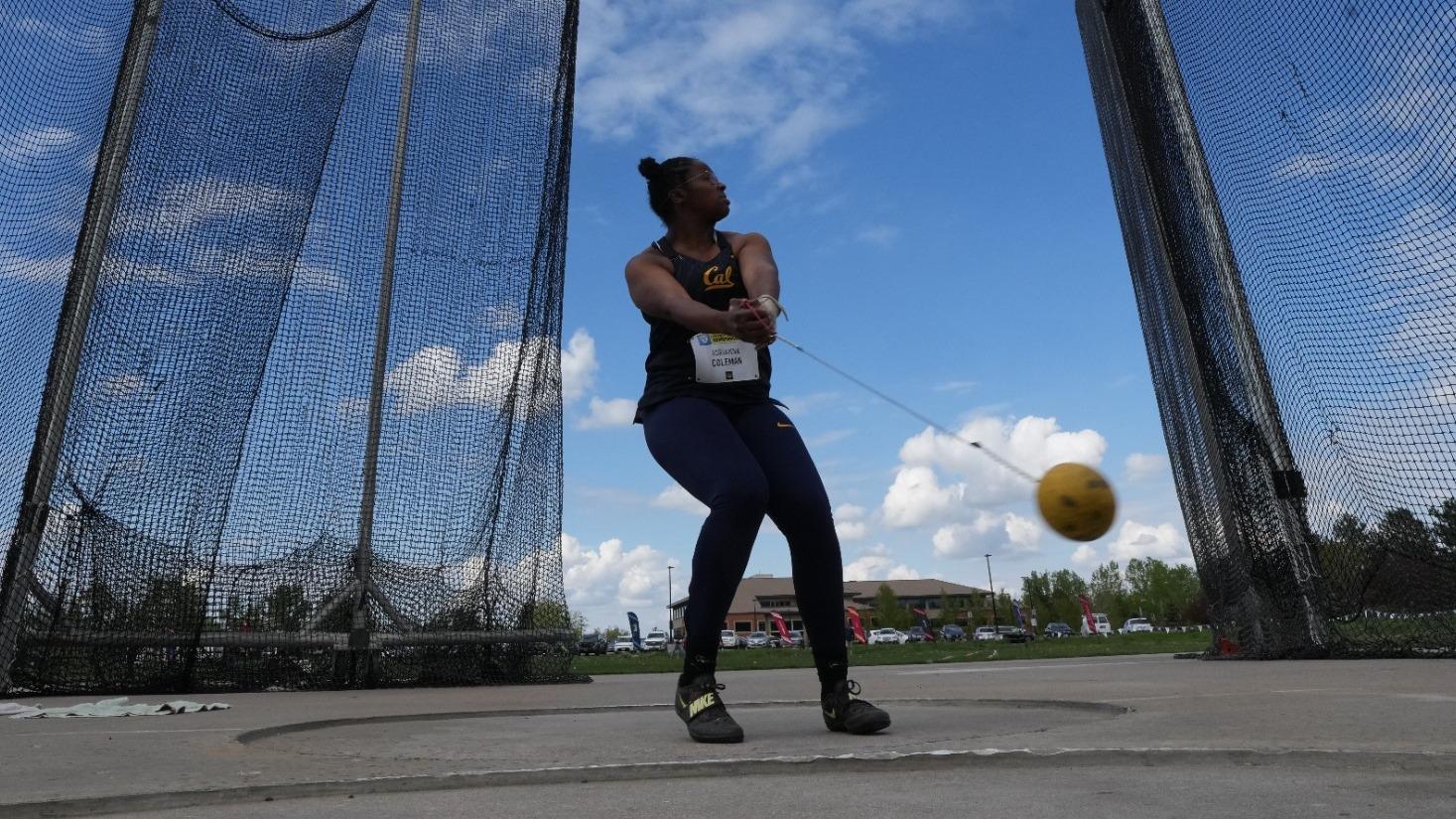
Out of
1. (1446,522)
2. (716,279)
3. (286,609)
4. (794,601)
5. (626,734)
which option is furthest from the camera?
(794,601)

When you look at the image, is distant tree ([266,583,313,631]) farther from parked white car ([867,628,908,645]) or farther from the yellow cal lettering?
parked white car ([867,628,908,645])

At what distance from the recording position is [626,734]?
10.8 feet

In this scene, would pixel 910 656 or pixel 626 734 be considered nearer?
pixel 626 734

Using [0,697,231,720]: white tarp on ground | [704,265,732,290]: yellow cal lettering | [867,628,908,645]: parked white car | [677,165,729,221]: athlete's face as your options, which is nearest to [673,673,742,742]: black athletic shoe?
[704,265,732,290]: yellow cal lettering

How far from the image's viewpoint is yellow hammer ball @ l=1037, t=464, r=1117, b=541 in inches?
139

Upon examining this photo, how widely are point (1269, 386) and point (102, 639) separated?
303 inches

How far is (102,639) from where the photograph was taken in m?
6.66

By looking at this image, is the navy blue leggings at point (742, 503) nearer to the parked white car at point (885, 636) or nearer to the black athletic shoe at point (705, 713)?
the black athletic shoe at point (705, 713)

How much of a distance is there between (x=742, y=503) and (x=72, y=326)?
5398 millimetres

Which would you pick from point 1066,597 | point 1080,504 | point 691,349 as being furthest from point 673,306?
point 1066,597

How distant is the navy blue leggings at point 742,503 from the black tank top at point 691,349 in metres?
0.04

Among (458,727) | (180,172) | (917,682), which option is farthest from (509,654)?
(458,727)

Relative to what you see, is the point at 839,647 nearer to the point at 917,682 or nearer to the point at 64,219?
the point at 917,682

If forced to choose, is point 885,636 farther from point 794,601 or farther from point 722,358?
point 722,358
